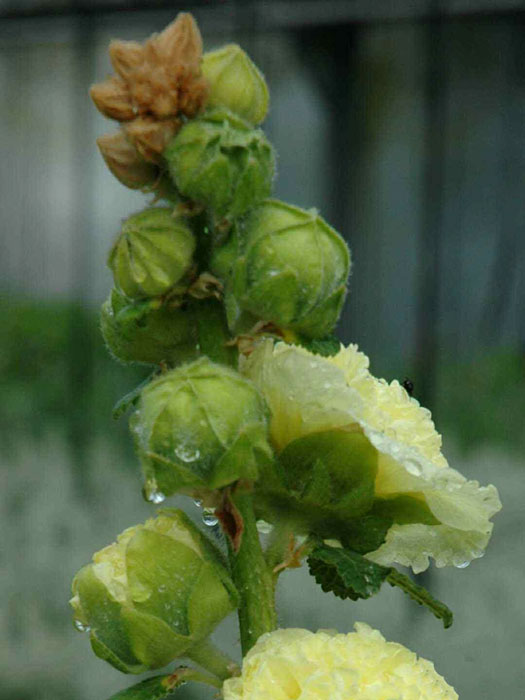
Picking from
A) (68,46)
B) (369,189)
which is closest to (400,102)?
(369,189)

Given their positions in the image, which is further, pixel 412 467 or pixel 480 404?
pixel 480 404

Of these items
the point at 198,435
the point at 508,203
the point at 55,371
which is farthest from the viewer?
the point at 55,371

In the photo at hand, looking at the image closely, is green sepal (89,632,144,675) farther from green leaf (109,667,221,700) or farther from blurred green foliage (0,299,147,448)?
blurred green foliage (0,299,147,448)

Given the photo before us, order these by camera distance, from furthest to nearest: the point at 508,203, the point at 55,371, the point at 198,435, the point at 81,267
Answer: the point at 55,371 → the point at 81,267 → the point at 508,203 → the point at 198,435

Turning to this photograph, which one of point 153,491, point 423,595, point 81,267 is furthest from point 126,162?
point 81,267

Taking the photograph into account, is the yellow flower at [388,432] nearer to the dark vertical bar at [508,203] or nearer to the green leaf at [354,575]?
the green leaf at [354,575]

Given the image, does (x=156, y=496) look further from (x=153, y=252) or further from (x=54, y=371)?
(x=54, y=371)

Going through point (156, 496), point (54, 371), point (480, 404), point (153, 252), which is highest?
point (153, 252)

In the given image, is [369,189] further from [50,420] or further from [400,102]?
[50,420]
